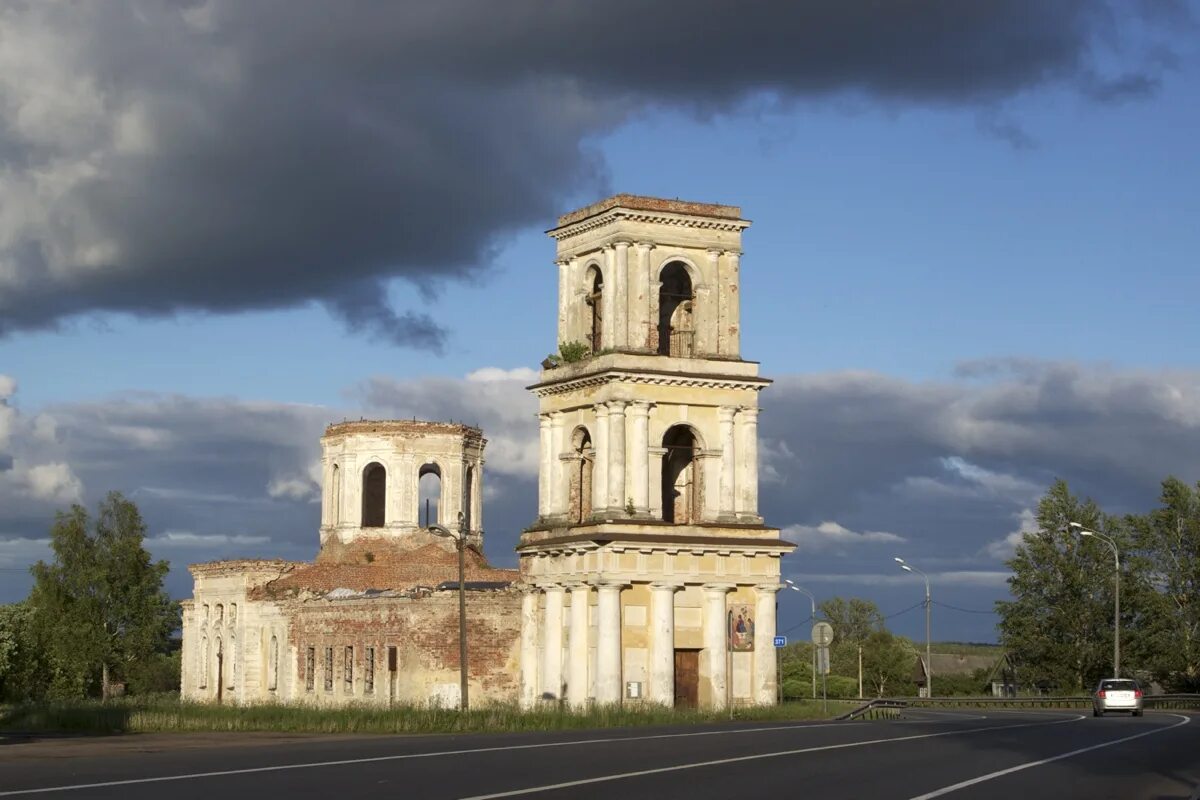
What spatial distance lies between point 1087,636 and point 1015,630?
3.60m

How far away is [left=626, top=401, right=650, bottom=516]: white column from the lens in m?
52.9

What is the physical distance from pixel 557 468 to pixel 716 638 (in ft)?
25.5

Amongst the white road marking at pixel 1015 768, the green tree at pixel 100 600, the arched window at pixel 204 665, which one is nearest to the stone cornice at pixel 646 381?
the white road marking at pixel 1015 768

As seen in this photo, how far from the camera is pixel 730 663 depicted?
A: 5266 cm

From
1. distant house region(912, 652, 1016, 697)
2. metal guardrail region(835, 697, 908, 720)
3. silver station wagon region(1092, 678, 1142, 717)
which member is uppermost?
silver station wagon region(1092, 678, 1142, 717)

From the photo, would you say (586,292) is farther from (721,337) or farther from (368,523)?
(368,523)

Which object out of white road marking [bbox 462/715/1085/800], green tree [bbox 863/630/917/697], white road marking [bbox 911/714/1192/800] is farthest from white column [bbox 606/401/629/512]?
green tree [bbox 863/630/917/697]

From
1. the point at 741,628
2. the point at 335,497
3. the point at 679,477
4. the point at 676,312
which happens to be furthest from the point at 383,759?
the point at 335,497

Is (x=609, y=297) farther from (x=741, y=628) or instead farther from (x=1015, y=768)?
(x=1015, y=768)

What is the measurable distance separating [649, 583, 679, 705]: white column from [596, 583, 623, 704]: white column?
1081 millimetres

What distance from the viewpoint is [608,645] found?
51250 mm

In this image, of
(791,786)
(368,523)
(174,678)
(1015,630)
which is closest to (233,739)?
(791,786)

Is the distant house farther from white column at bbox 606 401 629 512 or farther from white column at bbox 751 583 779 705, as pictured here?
white column at bbox 606 401 629 512

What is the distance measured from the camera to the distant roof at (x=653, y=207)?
54.0m
